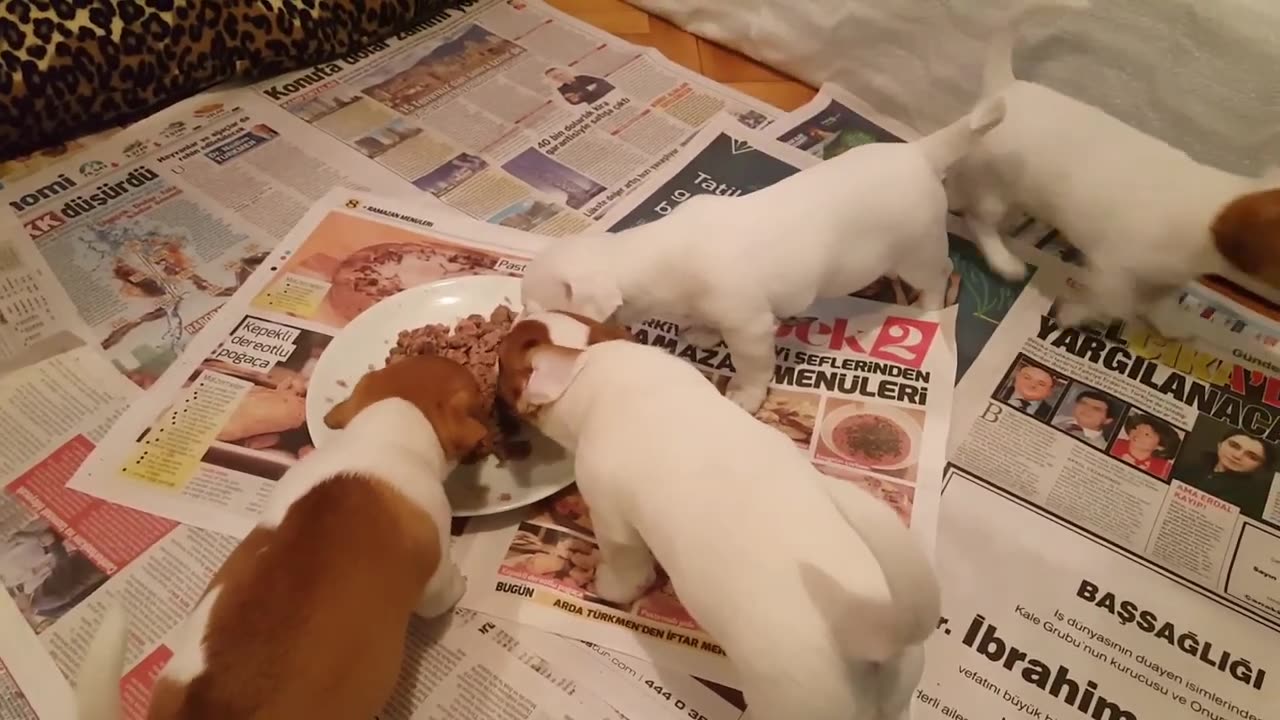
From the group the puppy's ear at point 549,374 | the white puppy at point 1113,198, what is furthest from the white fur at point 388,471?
the white puppy at point 1113,198

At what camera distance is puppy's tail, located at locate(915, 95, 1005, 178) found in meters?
1.02

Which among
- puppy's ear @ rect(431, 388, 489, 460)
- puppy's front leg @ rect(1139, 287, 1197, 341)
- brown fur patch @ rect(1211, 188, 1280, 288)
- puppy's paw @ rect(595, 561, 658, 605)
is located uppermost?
brown fur patch @ rect(1211, 188, 1280, 288)

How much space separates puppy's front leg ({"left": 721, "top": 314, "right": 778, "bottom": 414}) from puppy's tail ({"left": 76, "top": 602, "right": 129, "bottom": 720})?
619 millimetres

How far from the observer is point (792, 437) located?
104cm

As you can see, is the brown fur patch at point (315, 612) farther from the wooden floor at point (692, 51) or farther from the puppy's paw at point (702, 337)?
the wooden floor at point (692, 51)

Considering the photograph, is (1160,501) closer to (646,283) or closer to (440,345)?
(646,283)

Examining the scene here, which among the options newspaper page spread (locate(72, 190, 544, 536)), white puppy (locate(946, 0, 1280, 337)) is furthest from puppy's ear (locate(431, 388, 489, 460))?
white puppy (locate(946, 0, 1280, 337))

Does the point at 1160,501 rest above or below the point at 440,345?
below

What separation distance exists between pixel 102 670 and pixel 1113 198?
3.50 feet

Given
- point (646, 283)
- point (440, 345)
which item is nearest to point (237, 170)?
point (440, 345)

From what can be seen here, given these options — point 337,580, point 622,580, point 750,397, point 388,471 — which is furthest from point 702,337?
point 337,580

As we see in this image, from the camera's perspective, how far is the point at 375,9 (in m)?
1.45

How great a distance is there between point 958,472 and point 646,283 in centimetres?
40

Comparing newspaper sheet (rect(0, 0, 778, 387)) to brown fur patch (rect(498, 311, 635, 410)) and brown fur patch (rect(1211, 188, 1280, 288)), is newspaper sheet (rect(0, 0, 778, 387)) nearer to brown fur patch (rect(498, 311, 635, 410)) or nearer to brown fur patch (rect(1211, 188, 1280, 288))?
brown fur patch (rect(498, 311, 635, 410))
